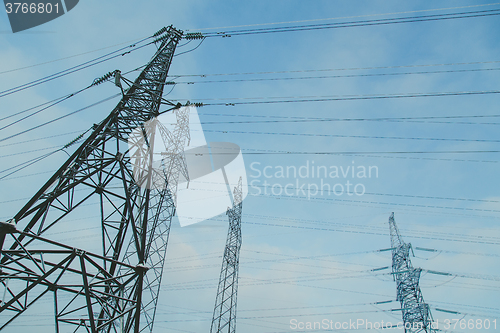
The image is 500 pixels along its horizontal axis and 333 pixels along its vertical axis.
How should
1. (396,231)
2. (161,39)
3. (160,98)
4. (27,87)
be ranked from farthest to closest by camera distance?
(396,231)
(161,39)
(27,87)
(160,98)

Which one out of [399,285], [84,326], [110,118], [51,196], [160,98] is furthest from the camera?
[399,285]

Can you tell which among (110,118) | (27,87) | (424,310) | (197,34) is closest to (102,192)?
(110,118)

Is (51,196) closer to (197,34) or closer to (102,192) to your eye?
(102,192)

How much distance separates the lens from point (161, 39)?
14156 millimetres

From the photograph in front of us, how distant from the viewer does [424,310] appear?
21172mm

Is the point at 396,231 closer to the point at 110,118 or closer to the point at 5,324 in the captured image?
the point at 110,118

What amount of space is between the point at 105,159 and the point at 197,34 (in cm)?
863

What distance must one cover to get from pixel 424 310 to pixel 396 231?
8839 millimetres

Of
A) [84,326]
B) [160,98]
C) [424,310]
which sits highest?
[160,98]

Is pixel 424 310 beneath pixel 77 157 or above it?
beneath

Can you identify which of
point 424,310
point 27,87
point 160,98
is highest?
point 27,87

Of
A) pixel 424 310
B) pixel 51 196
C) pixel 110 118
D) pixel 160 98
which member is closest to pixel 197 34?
pixel 160 98

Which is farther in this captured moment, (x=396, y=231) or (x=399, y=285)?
(x=396, y=231)

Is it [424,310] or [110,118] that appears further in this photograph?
[424,310]
